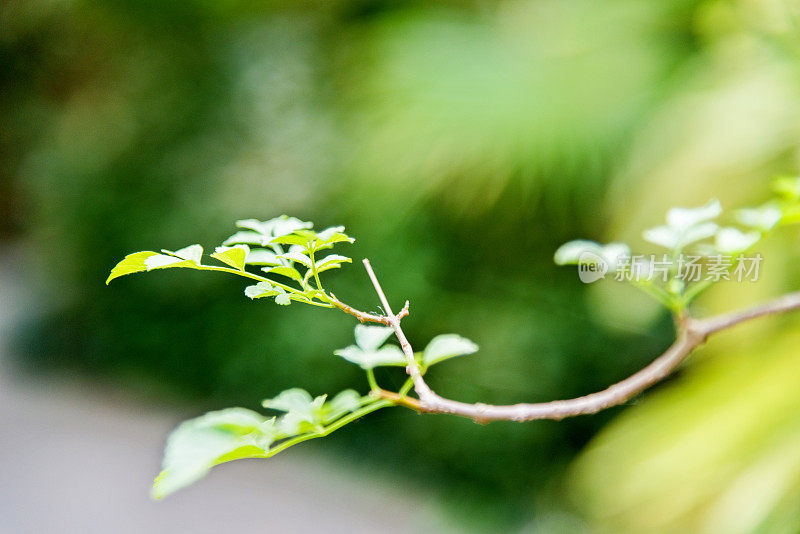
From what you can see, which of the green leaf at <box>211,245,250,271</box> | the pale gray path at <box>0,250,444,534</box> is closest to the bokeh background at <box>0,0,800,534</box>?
the pale gray path at <box>0,250,444,534</box>

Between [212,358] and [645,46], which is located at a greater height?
[645,46]

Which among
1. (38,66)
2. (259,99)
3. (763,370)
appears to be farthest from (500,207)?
(38,66)

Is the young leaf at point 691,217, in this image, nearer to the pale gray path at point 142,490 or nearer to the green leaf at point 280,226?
the green leaf at point 280,226

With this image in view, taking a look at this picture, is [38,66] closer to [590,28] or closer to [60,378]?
[60,378]

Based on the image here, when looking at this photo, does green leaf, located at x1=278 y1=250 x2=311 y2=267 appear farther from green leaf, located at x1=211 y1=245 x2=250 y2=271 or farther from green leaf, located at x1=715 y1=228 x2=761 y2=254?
green leaf, located at x1=715 y1=228 x2=761 y2=254

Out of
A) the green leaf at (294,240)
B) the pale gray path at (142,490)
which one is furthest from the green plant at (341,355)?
the pale gray path at (142,490)

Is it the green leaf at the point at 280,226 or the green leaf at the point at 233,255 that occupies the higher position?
the green leaf at the point at 280,226

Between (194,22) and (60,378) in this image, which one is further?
(60,378)
